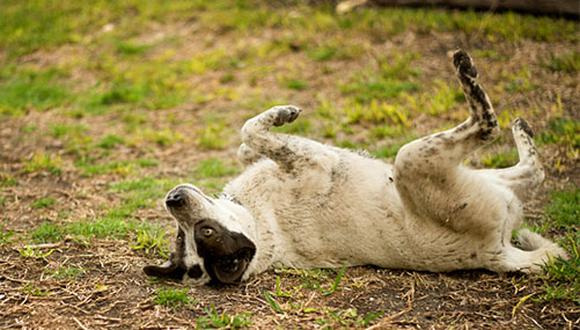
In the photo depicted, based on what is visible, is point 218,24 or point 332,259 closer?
point 332,259

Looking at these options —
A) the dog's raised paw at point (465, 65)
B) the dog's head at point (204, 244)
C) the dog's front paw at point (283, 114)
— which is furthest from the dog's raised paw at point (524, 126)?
the dog's head at point (204, 244)

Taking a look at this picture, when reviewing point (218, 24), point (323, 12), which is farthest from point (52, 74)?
point (323, 12)

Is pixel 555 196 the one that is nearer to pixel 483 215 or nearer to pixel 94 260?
pixel 483 215

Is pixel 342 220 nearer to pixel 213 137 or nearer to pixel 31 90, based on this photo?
pixel 213 137

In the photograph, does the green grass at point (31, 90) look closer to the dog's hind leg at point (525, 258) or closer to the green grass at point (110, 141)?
the green grass at point (110, 141)

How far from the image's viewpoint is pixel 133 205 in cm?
553

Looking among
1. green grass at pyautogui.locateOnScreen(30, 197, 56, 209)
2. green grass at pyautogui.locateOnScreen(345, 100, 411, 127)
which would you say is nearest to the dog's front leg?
green grass at pyautogui.locateOnScreen(30, 197, 56, 209)

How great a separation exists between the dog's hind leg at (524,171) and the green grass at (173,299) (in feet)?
7.73

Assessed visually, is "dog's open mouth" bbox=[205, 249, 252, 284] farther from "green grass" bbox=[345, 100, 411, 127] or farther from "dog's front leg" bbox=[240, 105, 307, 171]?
"green grass" bbox=[345, 100, 411, 127]

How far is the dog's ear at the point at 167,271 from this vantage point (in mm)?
3867

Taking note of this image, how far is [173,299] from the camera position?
147 inches

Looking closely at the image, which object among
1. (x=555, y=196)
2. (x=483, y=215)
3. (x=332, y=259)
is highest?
(x=483, y=215)

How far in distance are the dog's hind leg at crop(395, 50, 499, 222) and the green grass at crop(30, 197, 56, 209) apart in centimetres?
324

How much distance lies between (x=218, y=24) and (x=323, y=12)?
1868mm
